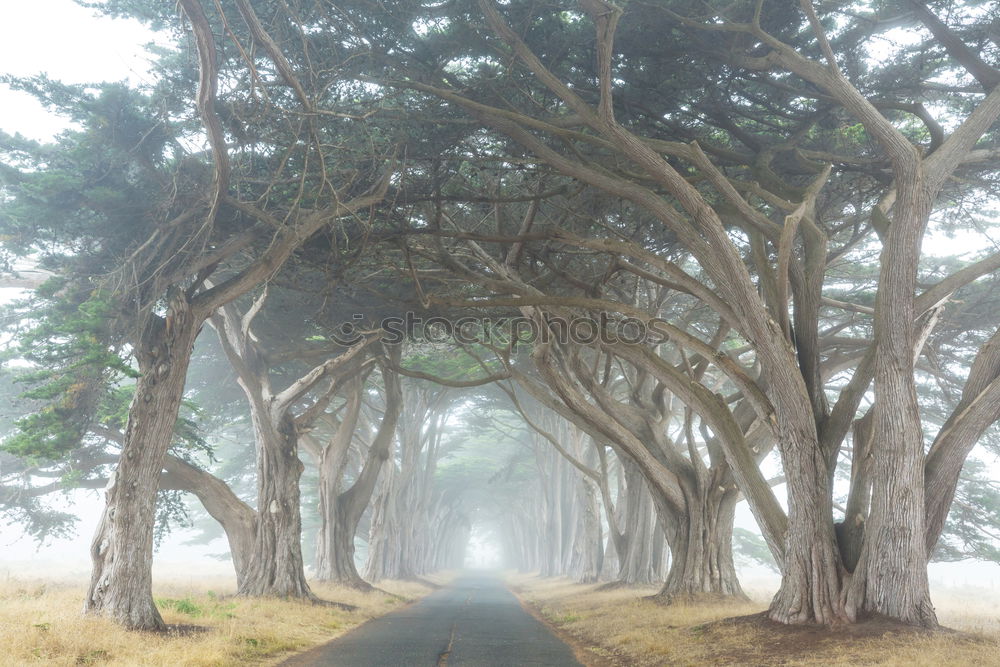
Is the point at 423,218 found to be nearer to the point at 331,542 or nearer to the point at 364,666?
the point at 364,666

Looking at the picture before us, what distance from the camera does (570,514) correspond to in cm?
3278

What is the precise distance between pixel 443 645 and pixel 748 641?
359 cm

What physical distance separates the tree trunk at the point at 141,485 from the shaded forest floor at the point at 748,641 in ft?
17.2

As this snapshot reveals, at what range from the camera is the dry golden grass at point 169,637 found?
598cm

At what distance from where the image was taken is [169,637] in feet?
24.9

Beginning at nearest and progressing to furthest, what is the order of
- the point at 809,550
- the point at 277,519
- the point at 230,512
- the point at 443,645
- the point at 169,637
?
the point at 169,637 → the point at 809,550 → the point at 443,645 → the point at 277,519 → the point at 230,512

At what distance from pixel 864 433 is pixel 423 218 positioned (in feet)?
23.2

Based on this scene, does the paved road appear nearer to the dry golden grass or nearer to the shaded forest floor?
the dry golden grass

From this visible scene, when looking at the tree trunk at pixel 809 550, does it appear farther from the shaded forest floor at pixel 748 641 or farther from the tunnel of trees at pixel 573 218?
the shaded forest floor at pixel 748 641

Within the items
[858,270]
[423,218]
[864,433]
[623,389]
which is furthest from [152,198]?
[623,389]

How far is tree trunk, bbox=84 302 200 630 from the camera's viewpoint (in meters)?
7.88

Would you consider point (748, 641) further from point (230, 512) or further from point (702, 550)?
point (230, 512)

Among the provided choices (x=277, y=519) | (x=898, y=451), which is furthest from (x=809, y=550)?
(x=277, y=519)

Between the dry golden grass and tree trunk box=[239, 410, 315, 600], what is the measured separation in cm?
156
